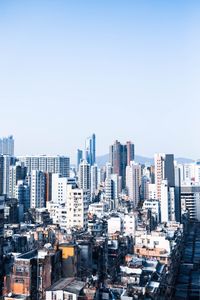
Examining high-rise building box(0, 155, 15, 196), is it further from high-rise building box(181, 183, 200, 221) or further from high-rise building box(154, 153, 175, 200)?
high-rise building box(181, 183, 200, 221)

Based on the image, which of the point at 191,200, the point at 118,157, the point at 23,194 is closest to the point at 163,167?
the point at 191,200

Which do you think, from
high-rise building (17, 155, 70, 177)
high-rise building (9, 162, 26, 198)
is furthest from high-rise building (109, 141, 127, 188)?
high-rise building (9, 162, 26, 198)

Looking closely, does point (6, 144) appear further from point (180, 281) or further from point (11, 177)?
point (180, 281)

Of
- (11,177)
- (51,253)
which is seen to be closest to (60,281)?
(51,253)

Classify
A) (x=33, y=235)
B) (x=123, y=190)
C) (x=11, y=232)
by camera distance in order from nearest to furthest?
(x=33, y=235) < (x=11, y=232) < (x=123, y=190)

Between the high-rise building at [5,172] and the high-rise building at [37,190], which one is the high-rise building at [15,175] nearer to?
the high-rise building at [5,172]

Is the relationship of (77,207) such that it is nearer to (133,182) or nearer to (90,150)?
(133,182)

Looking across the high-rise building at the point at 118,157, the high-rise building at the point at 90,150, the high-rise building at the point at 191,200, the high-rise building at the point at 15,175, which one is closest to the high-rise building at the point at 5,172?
the high-rise building at the point at 15,175
